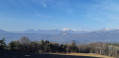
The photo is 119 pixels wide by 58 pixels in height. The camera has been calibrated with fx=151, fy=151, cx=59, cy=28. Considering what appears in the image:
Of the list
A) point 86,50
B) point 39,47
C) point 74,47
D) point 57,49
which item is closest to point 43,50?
point 39,47

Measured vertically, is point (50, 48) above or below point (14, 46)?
below

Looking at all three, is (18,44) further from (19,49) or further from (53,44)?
(53,44)

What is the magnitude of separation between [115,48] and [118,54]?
3.91 ft

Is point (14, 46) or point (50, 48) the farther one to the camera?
point (50, 48)

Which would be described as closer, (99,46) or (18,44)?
(18,44)

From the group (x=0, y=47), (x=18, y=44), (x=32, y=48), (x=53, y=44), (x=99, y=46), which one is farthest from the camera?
(x=99, y=46)

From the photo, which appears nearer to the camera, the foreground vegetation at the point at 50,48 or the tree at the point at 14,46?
the tree at the point at 14,46

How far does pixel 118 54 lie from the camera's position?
27.8m

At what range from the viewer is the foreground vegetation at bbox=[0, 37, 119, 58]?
23.4m

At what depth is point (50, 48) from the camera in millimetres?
26094

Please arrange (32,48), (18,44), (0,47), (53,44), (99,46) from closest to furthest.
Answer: (0,47)
(18,44)
(32,48)
(53,44)
(99,46)

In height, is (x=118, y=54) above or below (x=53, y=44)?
below

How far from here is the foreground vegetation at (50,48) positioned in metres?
23.4

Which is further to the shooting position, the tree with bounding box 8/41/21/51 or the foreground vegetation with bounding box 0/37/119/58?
the foreground vegetation with bounding box 0/37/119/58
